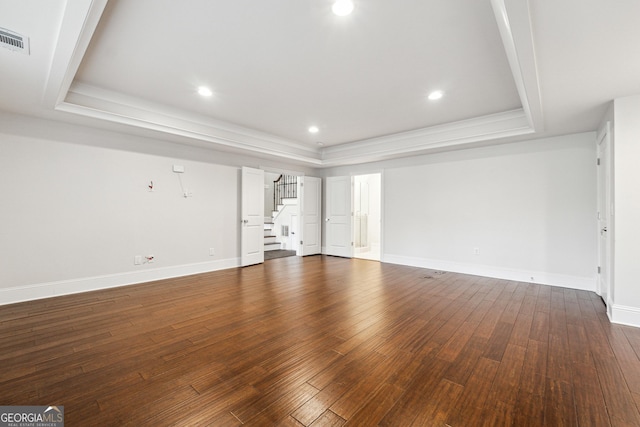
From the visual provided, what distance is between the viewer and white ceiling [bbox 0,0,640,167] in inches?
79.4

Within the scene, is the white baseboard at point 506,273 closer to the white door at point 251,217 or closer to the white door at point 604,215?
the white door at point 604,215

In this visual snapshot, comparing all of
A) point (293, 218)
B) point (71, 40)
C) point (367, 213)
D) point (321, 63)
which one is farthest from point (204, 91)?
point (367, 213)

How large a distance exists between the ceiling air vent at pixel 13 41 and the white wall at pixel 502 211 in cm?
590

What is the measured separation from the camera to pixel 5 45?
7.25ft

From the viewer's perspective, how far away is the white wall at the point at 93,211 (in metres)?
3.56

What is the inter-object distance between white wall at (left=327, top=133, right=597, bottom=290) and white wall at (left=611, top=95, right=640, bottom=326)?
1.41 meters

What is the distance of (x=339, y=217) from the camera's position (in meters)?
7.53

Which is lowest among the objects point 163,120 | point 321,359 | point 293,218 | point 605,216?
point 321,359

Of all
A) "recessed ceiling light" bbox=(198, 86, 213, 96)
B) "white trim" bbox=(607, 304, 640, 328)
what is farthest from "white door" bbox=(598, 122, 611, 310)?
"recessed ceiling light" bbox=(198, 86, 213, 96)

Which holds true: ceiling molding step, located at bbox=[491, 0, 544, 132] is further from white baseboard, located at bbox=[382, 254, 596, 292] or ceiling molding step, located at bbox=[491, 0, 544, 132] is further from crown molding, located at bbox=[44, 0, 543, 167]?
white baseboard, located at bbox=[382, 254, 596, 292]

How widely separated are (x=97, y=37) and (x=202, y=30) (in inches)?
39.5

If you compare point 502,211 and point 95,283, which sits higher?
point 502,211

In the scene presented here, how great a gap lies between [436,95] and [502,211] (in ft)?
8.73

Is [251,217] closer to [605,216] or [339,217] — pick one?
[339,217]
